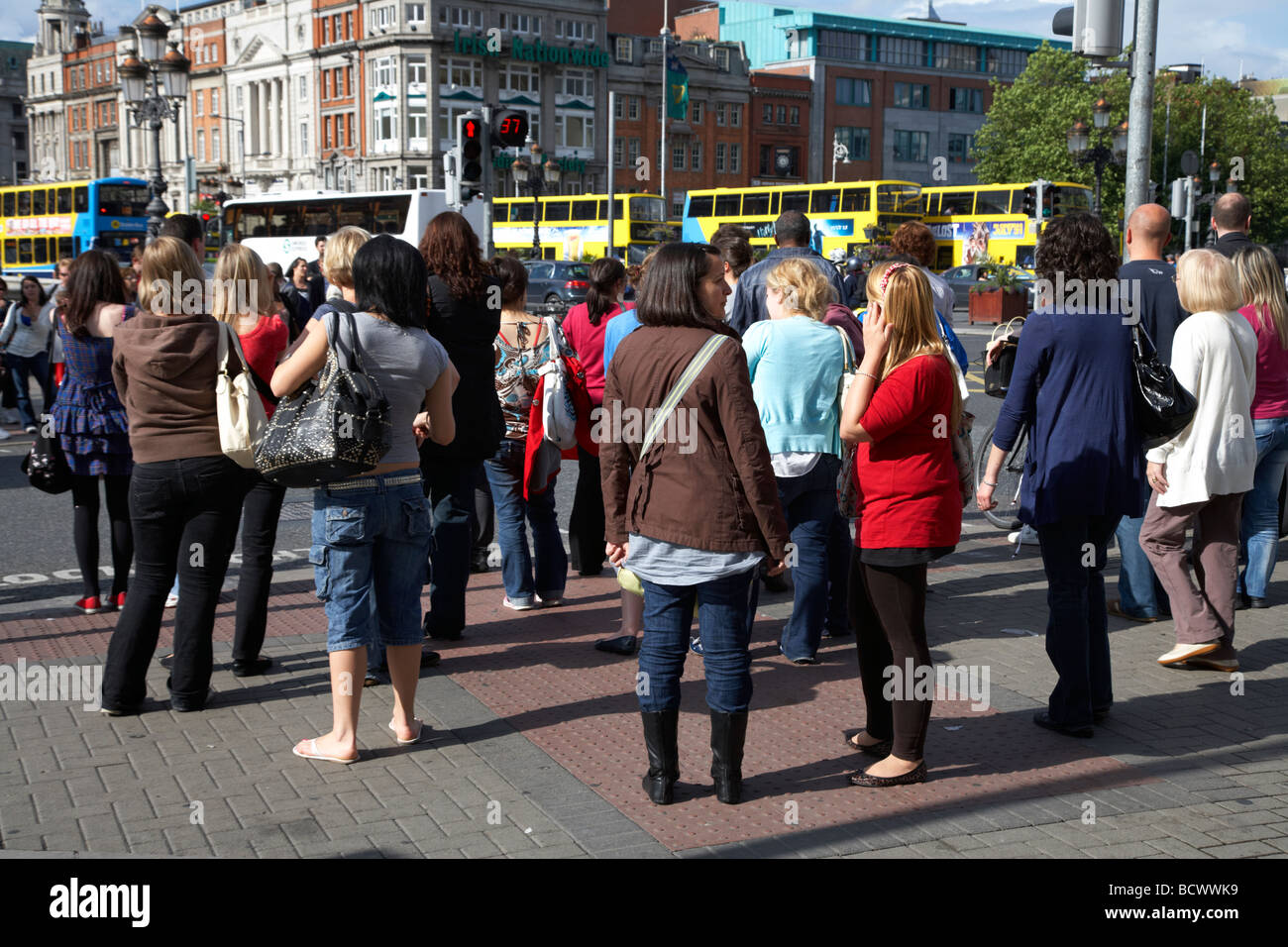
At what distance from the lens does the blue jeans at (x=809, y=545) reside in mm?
6355

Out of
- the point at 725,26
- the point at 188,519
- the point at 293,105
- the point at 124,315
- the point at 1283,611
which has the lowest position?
the point at 1283,611

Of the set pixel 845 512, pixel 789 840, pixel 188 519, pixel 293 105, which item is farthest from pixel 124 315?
pixel 293 105

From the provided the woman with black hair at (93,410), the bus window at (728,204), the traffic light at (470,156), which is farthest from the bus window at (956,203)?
the woman with black hair at (93,410)

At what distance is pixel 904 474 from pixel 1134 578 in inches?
122

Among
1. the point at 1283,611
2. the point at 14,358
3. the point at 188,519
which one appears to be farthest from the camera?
the point at 14,358

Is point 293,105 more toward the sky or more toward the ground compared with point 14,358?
more toward the sky

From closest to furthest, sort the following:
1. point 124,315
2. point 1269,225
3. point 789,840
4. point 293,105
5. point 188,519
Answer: point 789,840 → point 188,519 → point 124,315 → point 1269,225 → point 293,105

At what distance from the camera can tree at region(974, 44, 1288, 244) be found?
216ft

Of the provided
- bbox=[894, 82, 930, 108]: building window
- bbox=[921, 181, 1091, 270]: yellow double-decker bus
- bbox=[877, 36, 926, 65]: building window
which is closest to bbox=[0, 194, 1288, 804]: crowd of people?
bbox=[921, 181, 1091, 270]: yellow double-decker bus

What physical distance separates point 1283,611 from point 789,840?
4411 mm

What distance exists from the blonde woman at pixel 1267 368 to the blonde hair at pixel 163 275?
520 cm

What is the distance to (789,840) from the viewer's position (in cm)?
436

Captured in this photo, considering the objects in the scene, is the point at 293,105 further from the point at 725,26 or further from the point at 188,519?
the point at 188,519

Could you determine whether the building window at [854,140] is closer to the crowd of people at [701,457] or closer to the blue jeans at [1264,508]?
the crowd of people at [701,457]
